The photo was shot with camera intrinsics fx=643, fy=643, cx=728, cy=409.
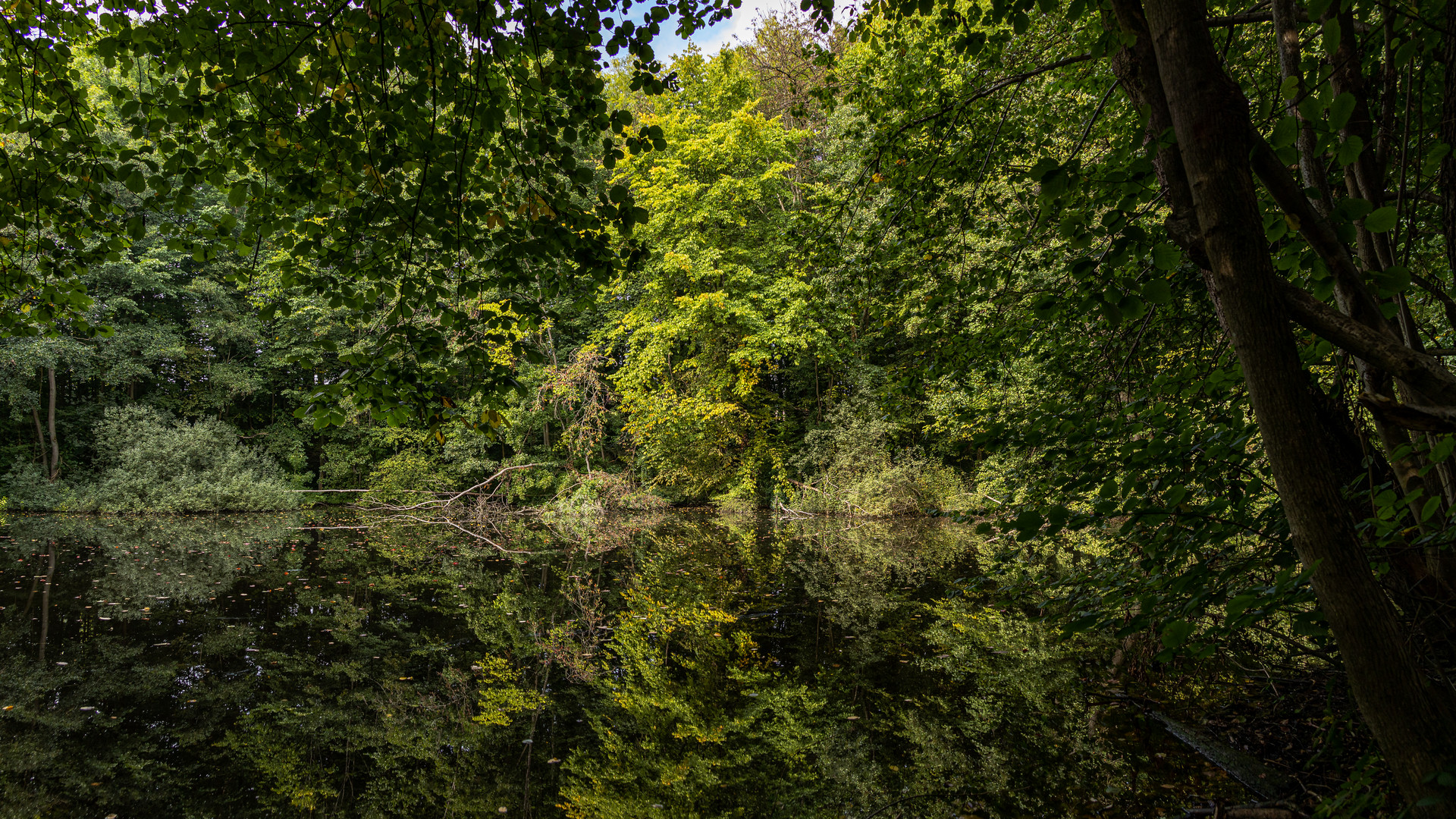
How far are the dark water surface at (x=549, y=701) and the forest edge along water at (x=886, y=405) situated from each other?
0.04m

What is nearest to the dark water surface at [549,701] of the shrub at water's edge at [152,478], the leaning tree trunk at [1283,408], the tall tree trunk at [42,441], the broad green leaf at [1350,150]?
the leaning tree trunk at [1283,408]

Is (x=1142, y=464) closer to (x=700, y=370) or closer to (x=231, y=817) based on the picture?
(x=231, y=817)

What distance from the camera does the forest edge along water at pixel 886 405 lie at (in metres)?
1.54

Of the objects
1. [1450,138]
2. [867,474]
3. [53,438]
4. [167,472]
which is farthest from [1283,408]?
[53,438]

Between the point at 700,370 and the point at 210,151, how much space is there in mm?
17331

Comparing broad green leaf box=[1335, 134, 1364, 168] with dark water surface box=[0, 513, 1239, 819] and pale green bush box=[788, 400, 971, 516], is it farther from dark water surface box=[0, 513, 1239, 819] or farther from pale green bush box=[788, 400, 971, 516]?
pale green bush box=[788, 400, 971, 516]

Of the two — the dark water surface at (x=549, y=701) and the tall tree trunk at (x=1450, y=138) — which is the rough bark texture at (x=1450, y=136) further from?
the dark water surface at (x=549, y=701)

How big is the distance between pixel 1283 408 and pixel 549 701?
16.1ft

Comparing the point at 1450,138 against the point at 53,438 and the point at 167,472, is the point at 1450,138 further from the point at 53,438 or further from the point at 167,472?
the point at 53,438

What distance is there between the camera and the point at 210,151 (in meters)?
3.14

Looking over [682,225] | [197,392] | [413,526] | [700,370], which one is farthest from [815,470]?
[197,392]

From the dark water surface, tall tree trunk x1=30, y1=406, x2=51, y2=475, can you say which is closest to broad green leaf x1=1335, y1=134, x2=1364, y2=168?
the dark water surface

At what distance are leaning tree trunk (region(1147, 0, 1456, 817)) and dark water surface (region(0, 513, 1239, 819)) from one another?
2171 millimetres

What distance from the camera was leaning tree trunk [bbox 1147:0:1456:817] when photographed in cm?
123
